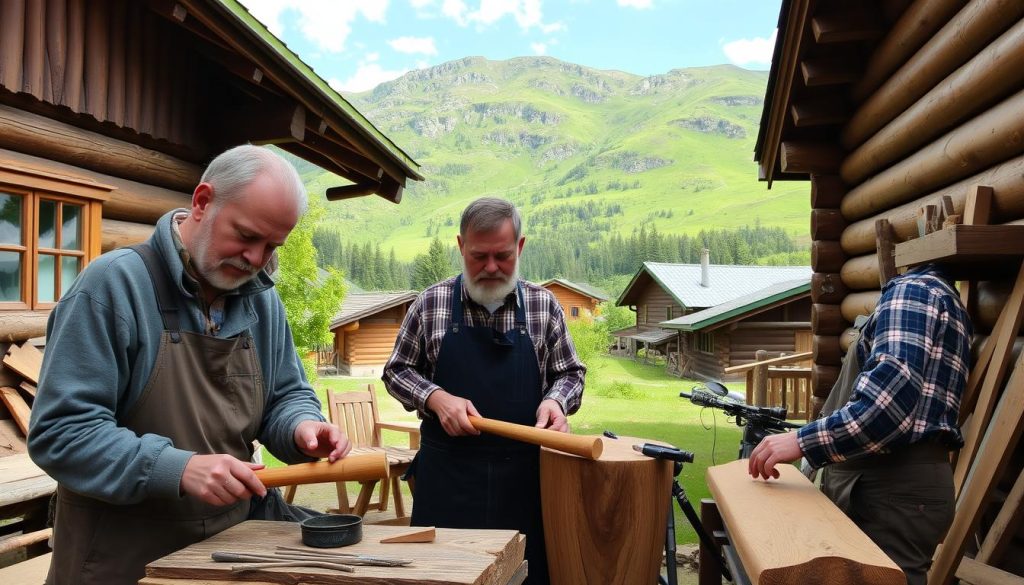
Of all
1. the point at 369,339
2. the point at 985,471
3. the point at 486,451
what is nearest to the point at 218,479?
the point at 486,451

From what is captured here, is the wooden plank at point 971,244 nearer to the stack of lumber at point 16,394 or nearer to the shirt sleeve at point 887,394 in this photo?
the shirt sleeve at point 887,394

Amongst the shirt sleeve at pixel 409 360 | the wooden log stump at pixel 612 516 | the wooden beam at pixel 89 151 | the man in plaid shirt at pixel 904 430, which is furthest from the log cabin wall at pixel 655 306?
the man in plaid shirt at pixel 904 430

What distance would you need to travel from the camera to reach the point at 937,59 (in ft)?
13.2

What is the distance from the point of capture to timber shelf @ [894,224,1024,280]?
2.49 meters

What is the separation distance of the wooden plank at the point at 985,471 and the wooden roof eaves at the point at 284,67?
429cm

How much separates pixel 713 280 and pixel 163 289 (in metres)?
31.3

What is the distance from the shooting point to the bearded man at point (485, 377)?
2.82 m

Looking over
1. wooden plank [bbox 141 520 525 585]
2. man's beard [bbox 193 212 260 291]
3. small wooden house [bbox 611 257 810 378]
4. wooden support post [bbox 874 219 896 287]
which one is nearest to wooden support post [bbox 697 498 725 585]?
wooden plank [bbox 141 520 525 585]

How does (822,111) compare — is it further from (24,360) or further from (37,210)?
(24,360)

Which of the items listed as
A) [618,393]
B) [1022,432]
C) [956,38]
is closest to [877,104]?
[956,38]

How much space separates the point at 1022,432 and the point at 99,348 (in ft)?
9.64

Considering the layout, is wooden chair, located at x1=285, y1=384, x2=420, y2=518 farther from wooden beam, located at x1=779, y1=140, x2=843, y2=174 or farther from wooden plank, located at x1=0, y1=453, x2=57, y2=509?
wooden beam, located at x1=779, y1=140, x2=843, y2=174

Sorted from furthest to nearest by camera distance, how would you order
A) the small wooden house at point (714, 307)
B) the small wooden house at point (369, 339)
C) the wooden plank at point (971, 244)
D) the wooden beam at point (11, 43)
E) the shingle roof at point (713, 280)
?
the shingle roof at point (713, 280), the small wooden house at point (369, 339), the small wooden house at point (714, 307), the wooden beam at point (11, 43), the wooden plank at point (971, 244)

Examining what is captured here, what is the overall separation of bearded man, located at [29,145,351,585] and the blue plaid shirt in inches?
56.3
